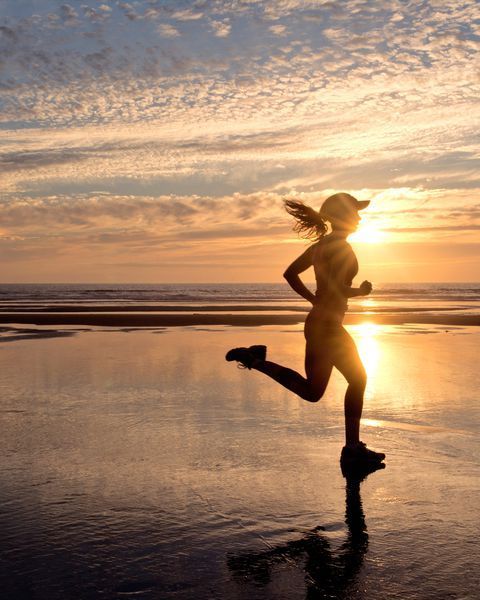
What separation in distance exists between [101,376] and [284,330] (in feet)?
40.2

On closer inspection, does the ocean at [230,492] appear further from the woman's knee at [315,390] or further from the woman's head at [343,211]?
the woman's head at [343,211]

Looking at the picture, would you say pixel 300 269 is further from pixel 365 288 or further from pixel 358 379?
pixel 358 379

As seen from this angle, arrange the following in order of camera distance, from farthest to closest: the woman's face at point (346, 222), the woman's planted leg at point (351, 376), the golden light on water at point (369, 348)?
the golden light on water at point (369, 348) → the woman's face at point (346, 222) → the woman's planted leg at point (351, 376)

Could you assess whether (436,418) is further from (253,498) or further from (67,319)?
(67,319)

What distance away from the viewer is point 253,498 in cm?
493

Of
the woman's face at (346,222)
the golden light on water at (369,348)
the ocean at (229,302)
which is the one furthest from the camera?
the ocean at (229,302)

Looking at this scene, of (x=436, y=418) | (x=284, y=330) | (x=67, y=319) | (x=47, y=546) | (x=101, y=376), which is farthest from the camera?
(x=67, y=319)

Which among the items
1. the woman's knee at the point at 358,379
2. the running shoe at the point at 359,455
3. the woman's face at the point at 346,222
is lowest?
the running shoe at the point at 359,455

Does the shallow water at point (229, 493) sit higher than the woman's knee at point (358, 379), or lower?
lower

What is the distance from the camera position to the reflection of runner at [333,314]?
5953 millimetres

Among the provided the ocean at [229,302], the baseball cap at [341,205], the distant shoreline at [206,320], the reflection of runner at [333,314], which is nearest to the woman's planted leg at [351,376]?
the reflection of runner at [333,314]

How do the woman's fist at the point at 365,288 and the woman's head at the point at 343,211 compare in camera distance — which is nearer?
the woman's fist at the point at 365,288

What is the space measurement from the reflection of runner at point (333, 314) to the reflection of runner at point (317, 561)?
1.61 meters

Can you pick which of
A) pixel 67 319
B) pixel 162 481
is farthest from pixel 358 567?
pixel 67 319
